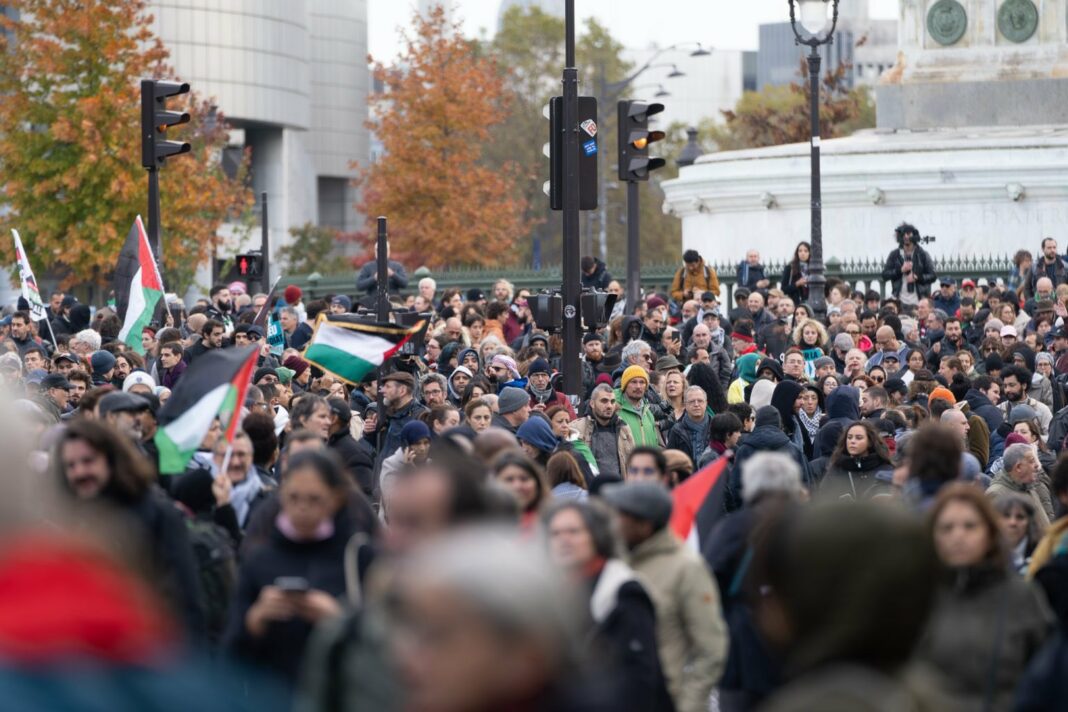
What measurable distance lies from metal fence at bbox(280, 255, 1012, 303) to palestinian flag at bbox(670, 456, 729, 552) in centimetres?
2142

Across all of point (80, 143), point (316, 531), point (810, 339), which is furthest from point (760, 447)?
point (80, 143)

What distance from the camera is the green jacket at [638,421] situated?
1558 cm

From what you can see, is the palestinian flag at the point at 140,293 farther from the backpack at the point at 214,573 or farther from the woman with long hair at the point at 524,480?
the woman with long hair at the point at 524,480

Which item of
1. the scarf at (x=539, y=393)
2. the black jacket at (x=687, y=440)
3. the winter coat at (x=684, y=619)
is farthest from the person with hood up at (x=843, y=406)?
the winter coat at (x=684, y=619)

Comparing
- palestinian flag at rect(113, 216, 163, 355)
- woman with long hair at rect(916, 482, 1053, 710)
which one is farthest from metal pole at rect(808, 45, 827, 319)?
woman with long hair at rect(916, 482, 1053, 710)

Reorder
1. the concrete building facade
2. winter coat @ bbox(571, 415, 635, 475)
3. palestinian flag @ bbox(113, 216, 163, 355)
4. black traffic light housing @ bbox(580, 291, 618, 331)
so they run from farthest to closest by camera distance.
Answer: the concrete building facade, palestinian flag @ bbox(113, 216, 163, 355), black traffic light housing @ bbox(580, 291, 618, 331), winter coat @ bbox(571, 415, 635, 475)

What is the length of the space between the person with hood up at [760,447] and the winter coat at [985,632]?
5021mm

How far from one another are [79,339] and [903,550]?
15.8 metres

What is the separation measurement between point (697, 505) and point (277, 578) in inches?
102

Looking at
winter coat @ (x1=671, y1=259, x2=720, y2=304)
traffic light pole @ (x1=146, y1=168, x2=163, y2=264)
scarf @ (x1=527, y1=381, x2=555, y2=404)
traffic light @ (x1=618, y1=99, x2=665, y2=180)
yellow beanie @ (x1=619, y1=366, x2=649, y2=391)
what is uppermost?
traffic light @ (x1=618, y1=99, x2=665, y2=180)

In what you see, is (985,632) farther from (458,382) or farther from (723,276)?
(723,276)

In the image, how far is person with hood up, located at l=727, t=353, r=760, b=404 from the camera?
18.2 m

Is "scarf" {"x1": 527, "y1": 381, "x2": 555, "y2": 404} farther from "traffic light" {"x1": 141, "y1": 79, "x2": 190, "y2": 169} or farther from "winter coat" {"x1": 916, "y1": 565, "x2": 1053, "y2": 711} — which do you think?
"winter coat" {"x1": 916, "y1": 565, "x2": 1053, "y2": 711}

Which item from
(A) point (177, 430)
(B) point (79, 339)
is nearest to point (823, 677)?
(A) point (177, 430)
